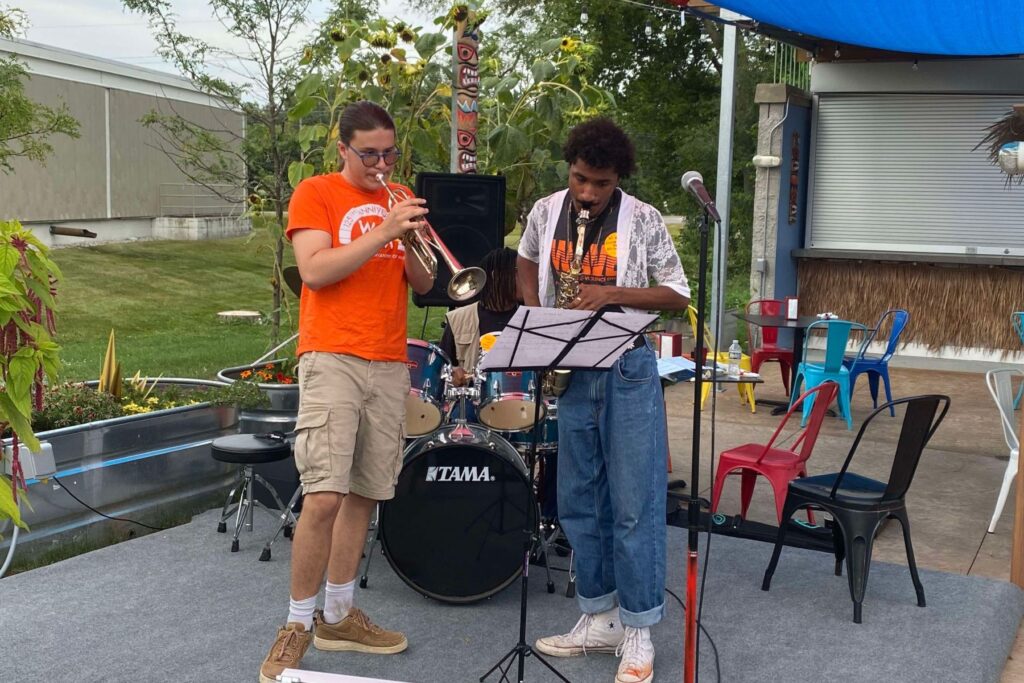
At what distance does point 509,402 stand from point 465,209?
1.38 meters

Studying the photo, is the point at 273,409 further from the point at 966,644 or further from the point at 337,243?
the point at 966,644

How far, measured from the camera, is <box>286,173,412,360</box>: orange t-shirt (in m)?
3.29

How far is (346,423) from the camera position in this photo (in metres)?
3.34

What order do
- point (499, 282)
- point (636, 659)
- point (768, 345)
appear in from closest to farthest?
point (636, 659), point (499, 282), point (768, 345)

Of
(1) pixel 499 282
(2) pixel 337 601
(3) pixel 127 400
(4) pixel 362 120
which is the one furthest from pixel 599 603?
(3) pixel 127 400

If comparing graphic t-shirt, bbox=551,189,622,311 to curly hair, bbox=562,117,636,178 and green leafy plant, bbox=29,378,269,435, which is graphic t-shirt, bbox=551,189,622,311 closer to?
curly hair, bbox=562,117,636,178

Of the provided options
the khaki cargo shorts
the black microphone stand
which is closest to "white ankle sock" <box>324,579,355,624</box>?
the khaki cargo shorts

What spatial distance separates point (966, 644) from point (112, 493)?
11.7 ft

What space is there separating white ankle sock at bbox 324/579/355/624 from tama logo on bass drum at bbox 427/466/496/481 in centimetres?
55

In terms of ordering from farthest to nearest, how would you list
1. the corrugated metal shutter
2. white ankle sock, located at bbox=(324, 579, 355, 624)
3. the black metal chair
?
the corrugated metal shutter → the black metal chair → white ankle sock, located at bbox=(324, 579, 355, 624)

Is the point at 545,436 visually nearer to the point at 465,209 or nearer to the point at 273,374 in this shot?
the point at 465,209

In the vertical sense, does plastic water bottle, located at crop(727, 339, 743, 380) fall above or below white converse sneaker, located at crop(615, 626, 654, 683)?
above

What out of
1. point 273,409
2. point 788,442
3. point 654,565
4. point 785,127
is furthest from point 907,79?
point 654,565

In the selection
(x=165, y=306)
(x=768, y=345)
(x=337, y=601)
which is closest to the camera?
(x=337, y=601)
